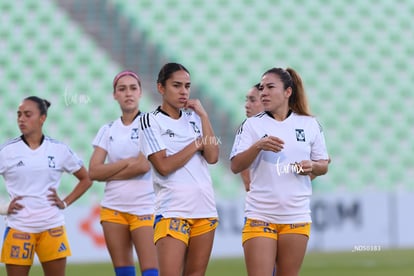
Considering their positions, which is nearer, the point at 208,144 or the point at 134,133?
the point at 208,144

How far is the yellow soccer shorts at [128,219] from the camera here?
7.49m

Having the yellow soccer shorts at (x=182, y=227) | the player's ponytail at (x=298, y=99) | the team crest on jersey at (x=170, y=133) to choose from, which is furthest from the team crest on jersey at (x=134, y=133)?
the player's ponytail at (x=298, y=99)

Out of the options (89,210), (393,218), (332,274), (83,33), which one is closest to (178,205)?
(332,274)

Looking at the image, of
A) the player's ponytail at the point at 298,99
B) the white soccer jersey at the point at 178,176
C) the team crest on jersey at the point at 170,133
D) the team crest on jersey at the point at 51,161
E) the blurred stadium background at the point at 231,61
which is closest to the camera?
the white soccer jersey at the point at 178,176

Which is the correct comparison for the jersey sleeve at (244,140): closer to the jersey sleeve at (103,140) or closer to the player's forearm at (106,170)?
the player's forearm at (106,170)

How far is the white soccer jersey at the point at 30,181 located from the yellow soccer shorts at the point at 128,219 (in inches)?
16.5

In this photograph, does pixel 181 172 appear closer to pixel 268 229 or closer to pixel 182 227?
pixel 182 227

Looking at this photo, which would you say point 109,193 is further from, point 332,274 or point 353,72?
point 353,72

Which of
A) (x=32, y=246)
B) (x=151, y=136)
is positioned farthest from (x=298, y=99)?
(x=32, y=246)

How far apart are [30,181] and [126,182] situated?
2.67ft

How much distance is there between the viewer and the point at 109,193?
7621 mm

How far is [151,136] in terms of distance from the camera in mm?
6320

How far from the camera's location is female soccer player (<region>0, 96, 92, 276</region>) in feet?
23.9

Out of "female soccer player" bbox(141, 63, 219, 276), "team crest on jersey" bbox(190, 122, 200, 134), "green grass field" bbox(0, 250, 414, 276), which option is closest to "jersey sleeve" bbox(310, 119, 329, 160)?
"female soccer player" bbox(141, 63, 219, 276)
